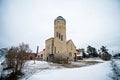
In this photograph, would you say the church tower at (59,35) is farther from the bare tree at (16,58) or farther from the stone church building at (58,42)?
the bare tree at (16,58)

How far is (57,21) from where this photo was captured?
127 ft

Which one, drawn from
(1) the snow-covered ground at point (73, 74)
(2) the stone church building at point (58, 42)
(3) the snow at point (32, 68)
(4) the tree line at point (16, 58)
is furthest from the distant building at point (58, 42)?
(1) the snow-covered ground at point (73, 74)

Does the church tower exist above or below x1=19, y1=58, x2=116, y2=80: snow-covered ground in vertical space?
above

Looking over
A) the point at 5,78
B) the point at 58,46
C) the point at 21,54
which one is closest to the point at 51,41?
the point at 58,46

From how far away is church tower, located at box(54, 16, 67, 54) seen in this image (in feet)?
125

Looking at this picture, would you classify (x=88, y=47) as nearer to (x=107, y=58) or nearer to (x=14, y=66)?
(x=107, y=58)

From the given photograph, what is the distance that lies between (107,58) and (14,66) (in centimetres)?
3735

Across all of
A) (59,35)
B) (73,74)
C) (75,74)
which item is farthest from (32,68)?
(59,35)

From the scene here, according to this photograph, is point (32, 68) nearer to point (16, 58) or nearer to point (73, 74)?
point (16, 58)

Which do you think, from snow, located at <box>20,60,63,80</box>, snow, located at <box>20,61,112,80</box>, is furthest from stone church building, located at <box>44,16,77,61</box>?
snow, located at <box>20,61,112,80</box>

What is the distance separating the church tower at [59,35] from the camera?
38.1 m

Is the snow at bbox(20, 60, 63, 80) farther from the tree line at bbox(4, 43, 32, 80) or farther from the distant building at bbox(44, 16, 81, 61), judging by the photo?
Answer: the distant building at bbox(44, 16, 81, 61)

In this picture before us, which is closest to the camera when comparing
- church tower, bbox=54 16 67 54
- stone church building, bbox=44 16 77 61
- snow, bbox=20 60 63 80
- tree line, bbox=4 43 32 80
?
snow, bbox=20 60 63 80

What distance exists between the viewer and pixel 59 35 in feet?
128
